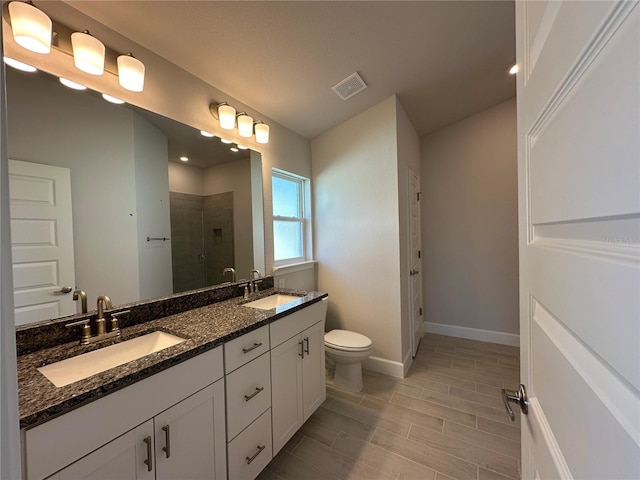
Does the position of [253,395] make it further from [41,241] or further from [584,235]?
[584,235]

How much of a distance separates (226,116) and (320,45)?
789 millimetres

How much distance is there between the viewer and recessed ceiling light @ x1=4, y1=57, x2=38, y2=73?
3.39ft

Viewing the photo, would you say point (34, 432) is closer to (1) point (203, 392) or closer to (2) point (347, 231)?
(1) point (203, 392)

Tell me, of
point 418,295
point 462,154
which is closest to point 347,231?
point 418,295

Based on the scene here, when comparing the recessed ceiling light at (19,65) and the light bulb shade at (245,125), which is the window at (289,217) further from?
the recessed ceiling light at (19,65)

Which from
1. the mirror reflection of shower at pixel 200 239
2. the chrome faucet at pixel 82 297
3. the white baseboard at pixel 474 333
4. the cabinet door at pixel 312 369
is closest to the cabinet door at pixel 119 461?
the chrome faucet at pixel 82 297

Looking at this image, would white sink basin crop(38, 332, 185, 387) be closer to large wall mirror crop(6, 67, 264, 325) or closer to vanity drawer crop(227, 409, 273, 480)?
large wall mirror crop(6, 67, 264, 325)

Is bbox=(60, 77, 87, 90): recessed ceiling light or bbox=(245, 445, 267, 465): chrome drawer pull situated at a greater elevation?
bbox=(60, 77, 87, 90): recessed ceiling light

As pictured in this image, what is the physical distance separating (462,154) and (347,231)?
5.93 feet

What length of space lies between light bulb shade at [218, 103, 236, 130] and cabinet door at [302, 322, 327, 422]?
61.9 inches

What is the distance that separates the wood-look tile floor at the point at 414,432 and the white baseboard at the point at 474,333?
488mm

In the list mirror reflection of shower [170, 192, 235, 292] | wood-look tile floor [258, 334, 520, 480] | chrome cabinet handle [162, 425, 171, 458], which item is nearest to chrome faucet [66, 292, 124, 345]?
mirror reflection of shower [170, 192, 235, 292]

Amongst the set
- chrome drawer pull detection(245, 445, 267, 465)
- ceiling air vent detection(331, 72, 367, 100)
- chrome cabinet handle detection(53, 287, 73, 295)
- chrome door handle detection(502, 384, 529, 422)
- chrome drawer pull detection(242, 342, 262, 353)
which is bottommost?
chrome drawer pull detection(245, 445, 267, 465)

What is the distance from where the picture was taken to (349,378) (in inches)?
88.9
